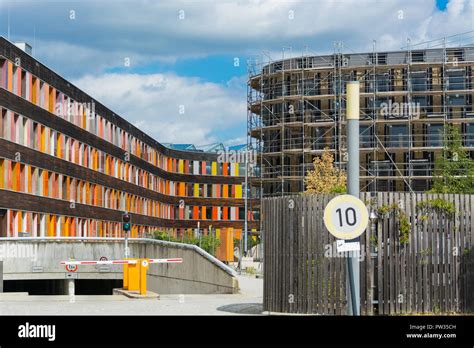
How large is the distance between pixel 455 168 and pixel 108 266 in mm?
27867

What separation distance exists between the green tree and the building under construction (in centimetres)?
566

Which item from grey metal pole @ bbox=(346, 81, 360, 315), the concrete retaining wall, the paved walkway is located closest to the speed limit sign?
grey metal pole @ bbox=(346, 81, 360, 315)

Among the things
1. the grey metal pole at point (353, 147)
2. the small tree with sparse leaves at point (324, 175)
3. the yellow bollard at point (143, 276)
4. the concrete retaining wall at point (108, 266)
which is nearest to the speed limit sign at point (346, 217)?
the grey metal pole at point (353, 147)

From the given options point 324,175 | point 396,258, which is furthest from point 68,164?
point 396,258

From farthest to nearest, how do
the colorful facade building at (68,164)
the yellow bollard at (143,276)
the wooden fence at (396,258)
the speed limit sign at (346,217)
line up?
the colorful facade building at (68,164) → the yellow bollard at (143,276) → the wooden fence at (396,258) → the speed limit sign at (346,217)

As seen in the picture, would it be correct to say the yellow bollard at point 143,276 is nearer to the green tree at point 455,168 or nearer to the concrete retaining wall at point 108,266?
the concrete retaining wall at point 108,266

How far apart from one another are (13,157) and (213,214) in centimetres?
5550

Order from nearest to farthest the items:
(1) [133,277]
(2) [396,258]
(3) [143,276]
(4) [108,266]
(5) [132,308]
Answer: (2) [396,258] → (5) [132,308] → (3) [143,276] → (1) [133,277] → (4) [108,266]

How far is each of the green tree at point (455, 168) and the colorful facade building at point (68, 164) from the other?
1496 cm

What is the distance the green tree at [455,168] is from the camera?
183ft

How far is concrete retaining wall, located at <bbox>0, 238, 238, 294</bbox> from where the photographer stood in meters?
35.3

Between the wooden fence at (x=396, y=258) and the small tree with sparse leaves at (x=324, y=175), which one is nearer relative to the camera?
the wooden fence at (x=396, y=258)

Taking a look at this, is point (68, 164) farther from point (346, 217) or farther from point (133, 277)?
point (346, 217)

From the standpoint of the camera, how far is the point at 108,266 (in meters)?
39.0
